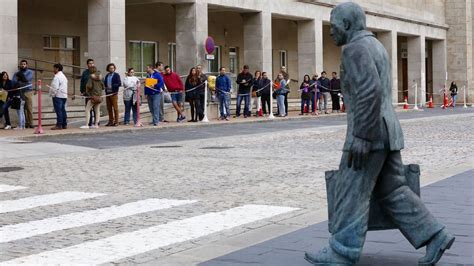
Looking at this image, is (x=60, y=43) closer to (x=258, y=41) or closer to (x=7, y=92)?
(x=7, y=92)

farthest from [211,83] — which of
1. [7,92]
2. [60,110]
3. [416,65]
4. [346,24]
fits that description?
[416,65]

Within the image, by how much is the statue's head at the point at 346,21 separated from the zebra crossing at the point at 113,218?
2577 mm

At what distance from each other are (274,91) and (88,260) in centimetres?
2750

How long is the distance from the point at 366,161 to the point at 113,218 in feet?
12.9

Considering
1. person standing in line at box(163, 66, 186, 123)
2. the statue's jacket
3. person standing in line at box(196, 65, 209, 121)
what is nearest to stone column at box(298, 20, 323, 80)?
person standing in line at box(196, 65, 209, 121)

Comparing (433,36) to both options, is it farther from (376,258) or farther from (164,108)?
(376,258)

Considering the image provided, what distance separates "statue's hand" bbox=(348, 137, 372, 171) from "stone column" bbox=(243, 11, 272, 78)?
1238 inches

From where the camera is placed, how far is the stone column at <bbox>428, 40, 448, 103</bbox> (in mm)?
55938

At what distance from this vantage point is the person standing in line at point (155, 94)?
25984 millimetres

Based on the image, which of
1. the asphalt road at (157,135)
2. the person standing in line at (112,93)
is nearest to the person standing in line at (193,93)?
the asphalt road at (157,135)

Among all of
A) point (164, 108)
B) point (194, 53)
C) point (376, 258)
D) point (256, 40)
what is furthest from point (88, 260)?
point (256, 40)

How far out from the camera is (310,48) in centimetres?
4084

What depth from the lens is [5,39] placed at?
24328 mm

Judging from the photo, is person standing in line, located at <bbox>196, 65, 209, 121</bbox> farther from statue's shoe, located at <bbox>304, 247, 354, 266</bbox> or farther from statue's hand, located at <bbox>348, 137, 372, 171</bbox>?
statue's hand, located at <bbox>348, 137, 372, 171</bbox>
